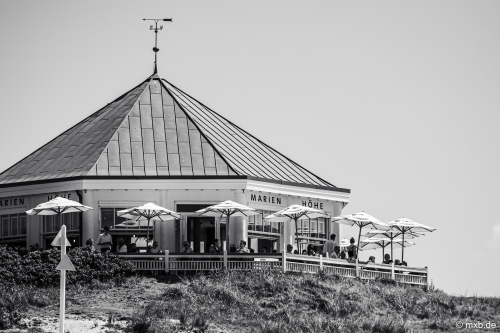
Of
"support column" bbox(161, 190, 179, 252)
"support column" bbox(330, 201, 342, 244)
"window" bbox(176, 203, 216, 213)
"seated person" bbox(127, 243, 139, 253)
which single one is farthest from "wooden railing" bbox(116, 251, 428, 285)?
"support column" bbox(330, 201, 342, 244)

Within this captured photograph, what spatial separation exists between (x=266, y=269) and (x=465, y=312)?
7.29 meters

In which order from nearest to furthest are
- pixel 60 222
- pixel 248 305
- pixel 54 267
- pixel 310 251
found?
pixel 248 305, pixel 54 267, pixel 310 251, pixel 60 222

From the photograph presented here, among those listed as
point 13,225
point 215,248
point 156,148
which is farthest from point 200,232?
point 13,225

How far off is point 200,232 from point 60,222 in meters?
5.75

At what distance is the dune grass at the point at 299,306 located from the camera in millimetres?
42031

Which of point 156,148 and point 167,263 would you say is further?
point 156,148

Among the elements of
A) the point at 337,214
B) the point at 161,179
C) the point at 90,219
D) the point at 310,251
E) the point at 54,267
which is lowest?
the point at 54,267

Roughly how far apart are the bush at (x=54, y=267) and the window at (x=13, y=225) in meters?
7.37

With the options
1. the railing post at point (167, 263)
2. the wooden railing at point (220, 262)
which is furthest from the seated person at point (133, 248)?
the railing post at point (167, 263)

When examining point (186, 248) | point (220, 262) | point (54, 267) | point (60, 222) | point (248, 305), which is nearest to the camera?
point (248, 305)

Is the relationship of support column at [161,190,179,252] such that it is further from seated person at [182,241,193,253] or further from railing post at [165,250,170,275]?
railing post at [165,250,170,275]

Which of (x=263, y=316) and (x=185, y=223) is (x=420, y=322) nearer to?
(x=263, y=316)

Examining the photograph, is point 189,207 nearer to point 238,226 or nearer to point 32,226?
point 238,226

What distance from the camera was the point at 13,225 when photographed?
55.2 m
